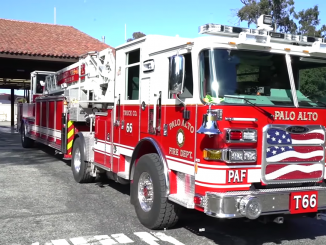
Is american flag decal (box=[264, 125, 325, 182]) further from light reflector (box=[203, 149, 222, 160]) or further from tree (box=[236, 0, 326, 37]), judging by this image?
tree (box=[236, 0, 326, 37])

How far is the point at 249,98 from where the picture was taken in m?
4.78

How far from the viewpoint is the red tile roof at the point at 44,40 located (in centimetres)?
1784

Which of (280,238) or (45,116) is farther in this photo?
(45,116)

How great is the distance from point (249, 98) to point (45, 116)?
8.91 meters

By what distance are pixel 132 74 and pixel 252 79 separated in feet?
7.40

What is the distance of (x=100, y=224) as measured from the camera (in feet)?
19.5

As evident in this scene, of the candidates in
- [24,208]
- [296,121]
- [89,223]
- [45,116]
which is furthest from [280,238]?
[45,116]

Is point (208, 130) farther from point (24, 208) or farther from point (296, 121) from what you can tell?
point (24, 208)

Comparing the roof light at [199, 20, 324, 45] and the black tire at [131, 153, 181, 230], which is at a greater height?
the roof light at [199, 20, 324, 45]

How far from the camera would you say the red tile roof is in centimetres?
1784

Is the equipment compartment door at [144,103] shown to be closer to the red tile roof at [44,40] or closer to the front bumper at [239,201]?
the front bumper at [239,201]

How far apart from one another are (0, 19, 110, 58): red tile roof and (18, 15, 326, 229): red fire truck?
1269 centimetres

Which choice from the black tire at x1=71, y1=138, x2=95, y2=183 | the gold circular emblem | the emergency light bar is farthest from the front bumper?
the black tire at x1=71, y1=138, x2=95, y2=183

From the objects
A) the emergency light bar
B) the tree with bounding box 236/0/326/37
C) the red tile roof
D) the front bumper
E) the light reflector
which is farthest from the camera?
the tree with bounding box 236/0/326/37
